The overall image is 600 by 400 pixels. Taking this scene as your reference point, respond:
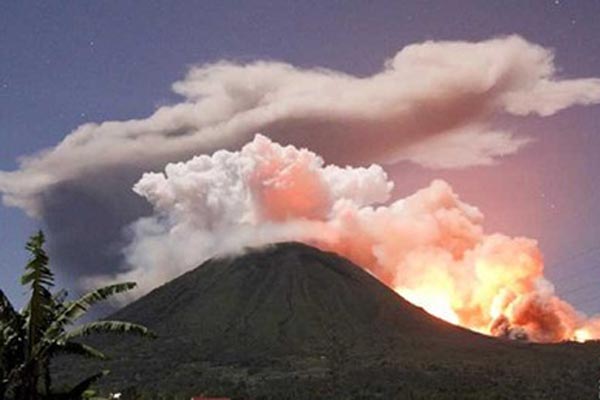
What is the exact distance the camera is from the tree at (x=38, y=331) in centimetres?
2095

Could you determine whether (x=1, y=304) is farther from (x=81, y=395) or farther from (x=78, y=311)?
(x=81, y=395)

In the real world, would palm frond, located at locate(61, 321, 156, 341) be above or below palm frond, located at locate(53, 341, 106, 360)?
above

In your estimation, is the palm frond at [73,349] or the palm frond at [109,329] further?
the palm frond at [109,329]

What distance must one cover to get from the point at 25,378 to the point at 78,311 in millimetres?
2525

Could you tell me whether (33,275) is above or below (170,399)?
below

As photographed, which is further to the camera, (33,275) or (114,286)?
(114,286)

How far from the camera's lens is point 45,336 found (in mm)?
21812

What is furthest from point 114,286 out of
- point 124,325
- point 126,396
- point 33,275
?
point 126,396

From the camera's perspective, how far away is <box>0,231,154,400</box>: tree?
68.7ft

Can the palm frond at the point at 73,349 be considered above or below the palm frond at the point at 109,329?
below

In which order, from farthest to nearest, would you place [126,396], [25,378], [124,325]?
[126,396]
[124,325]
[25,378]

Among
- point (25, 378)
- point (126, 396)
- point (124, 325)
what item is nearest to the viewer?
point (25, 378)

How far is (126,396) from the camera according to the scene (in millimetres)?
181375

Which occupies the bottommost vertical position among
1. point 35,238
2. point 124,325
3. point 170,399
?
point 124,325
